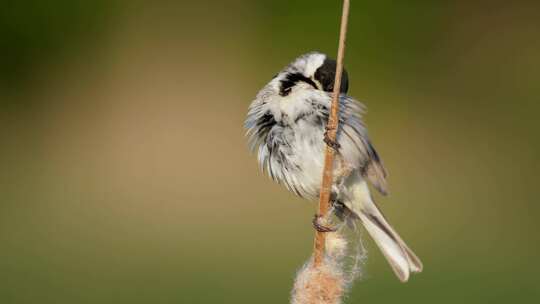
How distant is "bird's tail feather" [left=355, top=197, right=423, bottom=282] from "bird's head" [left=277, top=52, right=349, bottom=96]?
44cm

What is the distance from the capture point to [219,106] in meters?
7.48

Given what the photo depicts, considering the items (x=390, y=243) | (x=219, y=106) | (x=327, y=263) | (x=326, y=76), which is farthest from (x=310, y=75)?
(x=219, y=106)

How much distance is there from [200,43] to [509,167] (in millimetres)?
3220

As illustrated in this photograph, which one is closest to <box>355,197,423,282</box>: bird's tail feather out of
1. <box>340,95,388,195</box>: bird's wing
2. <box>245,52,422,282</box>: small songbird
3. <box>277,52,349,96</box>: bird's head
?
<box>245,52,422,282</box>: small songbird

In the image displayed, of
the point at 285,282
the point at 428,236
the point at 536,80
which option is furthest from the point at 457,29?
the point at 285,282

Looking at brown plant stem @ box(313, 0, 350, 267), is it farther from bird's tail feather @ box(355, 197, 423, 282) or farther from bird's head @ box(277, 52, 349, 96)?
bird's tail feather @ box(355, 197, 423, 282)

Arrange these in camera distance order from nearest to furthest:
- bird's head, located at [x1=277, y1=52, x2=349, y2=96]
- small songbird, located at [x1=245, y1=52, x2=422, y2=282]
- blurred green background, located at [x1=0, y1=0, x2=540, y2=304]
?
small songbird, located at [x1=245, y1=52, x2=422, y2=282] < bird's head, located at [x1=277, y1=52, x2=349, y2=96] < blurred green background, located at [x1=0, y1=0, x2=540, y2=304]

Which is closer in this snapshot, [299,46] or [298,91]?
[298,91]

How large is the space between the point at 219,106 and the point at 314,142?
4947mm

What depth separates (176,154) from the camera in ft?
24.9

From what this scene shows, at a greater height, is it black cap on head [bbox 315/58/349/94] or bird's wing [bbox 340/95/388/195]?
black cap on head [bbox 315/58/349/94]

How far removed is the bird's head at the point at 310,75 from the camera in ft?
9.02

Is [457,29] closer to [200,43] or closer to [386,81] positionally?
[386,81]

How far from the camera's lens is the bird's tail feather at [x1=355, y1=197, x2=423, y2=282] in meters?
2.78
